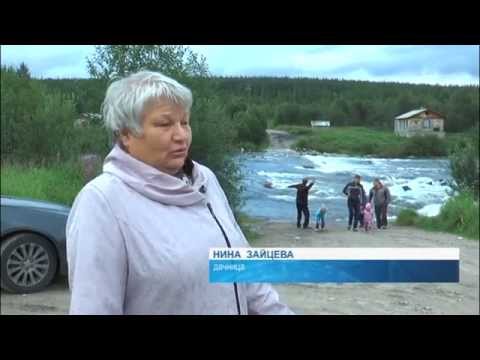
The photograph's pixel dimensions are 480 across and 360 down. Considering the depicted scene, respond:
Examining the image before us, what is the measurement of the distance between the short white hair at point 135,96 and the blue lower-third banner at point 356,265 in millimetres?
578

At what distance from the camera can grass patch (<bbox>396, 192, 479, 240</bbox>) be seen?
288 centimetres

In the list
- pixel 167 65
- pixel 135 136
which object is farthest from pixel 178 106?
pixel 167 65

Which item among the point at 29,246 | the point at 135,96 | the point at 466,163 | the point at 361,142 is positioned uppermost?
the point at 135,96

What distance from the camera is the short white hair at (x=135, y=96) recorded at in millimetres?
1373

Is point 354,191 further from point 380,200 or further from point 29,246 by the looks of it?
point 29,246

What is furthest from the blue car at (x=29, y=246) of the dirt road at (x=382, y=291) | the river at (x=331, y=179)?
the dirt road at (x=382, y=291)

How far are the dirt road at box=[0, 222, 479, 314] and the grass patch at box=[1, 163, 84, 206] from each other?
503 mm

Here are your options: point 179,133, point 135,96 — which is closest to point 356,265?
point 179,133

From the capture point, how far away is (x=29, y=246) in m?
3.67

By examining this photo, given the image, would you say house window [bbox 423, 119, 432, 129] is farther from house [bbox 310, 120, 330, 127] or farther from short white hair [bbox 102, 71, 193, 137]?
short white hair [bbox 102, 71, 193, 137]

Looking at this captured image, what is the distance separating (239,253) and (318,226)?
3.58 ft

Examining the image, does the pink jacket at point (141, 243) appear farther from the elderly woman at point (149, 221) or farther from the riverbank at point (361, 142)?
the riverbank at point (361, 142)

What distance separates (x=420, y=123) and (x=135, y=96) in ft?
6.44

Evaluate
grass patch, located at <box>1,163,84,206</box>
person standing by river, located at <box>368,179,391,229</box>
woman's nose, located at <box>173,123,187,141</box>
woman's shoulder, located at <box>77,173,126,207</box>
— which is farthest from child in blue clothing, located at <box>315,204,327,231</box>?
woman's shoulder, located at <box>77,173,126,207</box>
